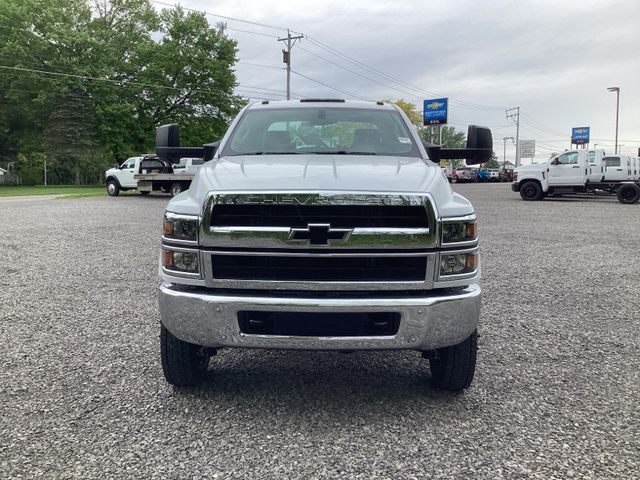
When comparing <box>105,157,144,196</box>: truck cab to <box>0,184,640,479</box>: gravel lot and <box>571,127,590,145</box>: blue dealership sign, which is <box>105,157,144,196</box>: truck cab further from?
<box>571,127,590,145</box>: blue dealership sign

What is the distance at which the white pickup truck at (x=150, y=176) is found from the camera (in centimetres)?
2339

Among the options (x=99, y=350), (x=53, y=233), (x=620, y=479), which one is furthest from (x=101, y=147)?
(x=620, y=479)

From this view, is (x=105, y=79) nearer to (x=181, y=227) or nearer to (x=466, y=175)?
(x=466, y=175)

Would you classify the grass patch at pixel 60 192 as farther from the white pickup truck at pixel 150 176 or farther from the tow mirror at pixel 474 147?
the tow mirror at pixel 474 147

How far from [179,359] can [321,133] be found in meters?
2.03

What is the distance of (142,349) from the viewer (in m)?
4.28

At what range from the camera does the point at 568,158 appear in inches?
901

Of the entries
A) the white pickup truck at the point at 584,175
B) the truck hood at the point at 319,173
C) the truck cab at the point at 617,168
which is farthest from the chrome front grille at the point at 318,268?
the truck cab at the point at 617,168

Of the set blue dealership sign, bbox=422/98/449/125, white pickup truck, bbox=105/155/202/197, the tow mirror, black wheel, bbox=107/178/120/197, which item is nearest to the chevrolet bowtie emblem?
the tow mirror

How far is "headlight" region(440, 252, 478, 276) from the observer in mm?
2940

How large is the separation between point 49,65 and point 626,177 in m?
36.6

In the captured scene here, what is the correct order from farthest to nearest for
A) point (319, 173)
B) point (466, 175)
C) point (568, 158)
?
1. point (466, 175)
2. point (568, 158)
3. point (319, 173)

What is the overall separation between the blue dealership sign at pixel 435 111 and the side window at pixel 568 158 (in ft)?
137

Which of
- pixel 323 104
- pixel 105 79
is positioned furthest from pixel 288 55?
pixel 323 104
